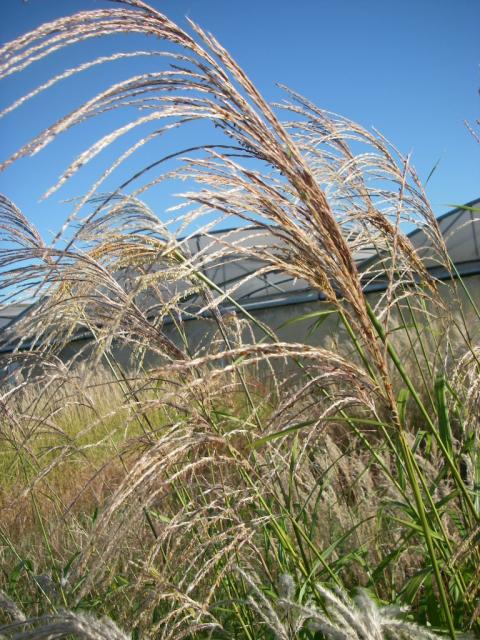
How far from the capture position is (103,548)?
1352 mm

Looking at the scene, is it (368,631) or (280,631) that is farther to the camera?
(280,631)

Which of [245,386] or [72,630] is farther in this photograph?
[245,386]

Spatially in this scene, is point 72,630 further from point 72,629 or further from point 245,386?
point 245,386

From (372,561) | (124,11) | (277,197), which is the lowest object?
(372,561)

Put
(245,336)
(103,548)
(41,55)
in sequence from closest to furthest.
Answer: (41,55) < (103,548) < (245,336)

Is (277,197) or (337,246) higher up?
(277,197)

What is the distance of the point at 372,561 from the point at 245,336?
11952mm

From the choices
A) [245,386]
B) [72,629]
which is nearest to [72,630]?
[72,629]

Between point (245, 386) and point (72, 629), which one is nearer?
point (72, 629)

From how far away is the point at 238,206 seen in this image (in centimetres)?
138

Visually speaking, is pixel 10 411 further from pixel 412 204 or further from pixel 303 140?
pixel 412 204

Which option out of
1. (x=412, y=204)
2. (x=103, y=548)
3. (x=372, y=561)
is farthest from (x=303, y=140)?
(x=372, y=561)

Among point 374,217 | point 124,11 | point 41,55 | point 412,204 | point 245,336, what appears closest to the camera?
point 41,55

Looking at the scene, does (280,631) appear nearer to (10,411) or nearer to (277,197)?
(277,197)
